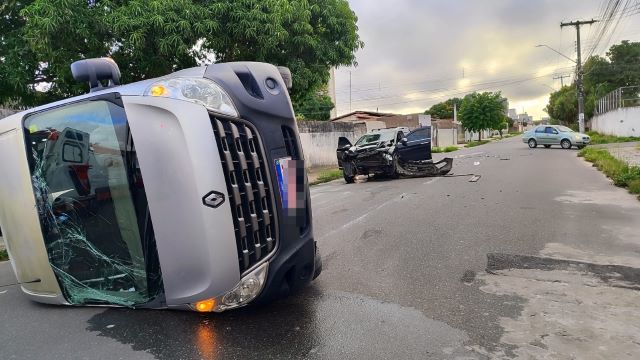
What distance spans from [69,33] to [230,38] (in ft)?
11.2

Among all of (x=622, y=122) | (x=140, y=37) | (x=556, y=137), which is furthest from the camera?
(x=622, y=122)

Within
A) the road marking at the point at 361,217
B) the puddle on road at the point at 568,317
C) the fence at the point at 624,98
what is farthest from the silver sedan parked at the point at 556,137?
the puddle on road at the point at 568,317

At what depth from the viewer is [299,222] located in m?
3.15

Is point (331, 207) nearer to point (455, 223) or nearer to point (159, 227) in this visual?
point (455, 223)

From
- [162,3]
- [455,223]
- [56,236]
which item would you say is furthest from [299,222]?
[162,3]

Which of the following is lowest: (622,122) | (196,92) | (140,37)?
(622,122)

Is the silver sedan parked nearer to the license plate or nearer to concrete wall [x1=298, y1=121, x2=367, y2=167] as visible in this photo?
concrete wall [x1=298, y1=121, x2=367, y2=167]

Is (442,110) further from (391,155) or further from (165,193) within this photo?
(165,193)

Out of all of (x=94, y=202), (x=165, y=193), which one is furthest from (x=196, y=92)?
(x=94, y=202)

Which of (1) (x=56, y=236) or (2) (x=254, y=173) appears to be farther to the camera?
(1) (x=56, y=236)

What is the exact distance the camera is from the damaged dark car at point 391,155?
1338cm

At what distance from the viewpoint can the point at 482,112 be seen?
155 ft

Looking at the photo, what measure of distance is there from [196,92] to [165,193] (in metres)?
0.64

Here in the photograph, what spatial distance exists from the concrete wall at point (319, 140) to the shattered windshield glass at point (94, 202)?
15.2 meters
